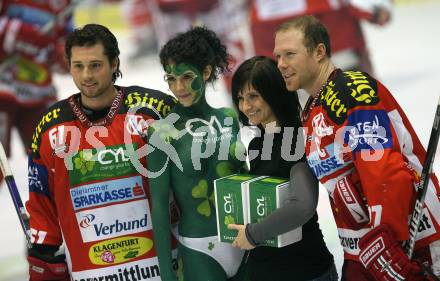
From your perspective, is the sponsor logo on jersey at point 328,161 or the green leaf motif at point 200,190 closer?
the sponsor logo on jersey at point 328,161

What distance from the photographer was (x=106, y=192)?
96.8 inches

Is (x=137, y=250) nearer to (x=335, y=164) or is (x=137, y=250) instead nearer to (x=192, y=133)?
(x=192, y=133)

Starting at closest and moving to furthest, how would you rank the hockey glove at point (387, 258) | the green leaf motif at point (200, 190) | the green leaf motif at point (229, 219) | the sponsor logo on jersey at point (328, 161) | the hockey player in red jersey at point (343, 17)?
the hockey glove at point (387, 258) → the sponsor logo on jersey at point (328, 161) → the green leaf motif at point (229, 219) → the green leaf motif at point (200, 190) → the hockey player in red jersey at point (343, 17)

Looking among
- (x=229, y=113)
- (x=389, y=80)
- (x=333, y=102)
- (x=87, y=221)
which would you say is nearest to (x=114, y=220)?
(x=87, y=221)

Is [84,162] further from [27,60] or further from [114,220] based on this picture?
[27,60]

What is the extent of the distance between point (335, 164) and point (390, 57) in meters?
6.63

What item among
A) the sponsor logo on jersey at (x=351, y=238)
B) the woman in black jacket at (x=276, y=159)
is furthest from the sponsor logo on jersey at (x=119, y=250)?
the sponsor logo on jersey at (x=351, y=238)

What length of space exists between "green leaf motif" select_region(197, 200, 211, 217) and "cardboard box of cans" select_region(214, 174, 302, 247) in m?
0.09

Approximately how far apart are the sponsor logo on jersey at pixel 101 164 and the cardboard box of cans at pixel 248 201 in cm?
30

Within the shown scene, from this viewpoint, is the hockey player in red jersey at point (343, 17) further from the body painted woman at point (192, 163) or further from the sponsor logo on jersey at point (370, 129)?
the sponsor logo on jersey at point (370, 129)

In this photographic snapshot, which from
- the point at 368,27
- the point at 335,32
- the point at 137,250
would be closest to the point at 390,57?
the point at 368,27

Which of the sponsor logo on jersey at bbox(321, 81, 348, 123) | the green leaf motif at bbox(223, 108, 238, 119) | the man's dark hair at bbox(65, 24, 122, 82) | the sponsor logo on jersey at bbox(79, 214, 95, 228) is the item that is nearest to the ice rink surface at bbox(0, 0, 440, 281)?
the green leaf motif at bbox(223, 108, 238, 119)

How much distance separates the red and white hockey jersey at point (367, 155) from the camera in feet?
6.69

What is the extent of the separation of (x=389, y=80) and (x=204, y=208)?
5184mm
